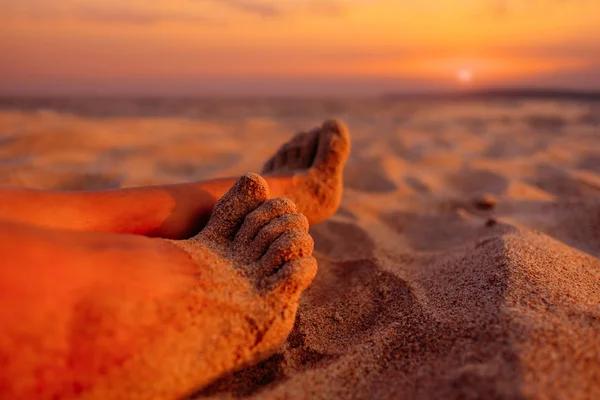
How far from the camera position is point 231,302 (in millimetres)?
920

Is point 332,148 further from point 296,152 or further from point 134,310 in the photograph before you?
point 134,310

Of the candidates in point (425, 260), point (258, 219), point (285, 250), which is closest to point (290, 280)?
point (285, 250)

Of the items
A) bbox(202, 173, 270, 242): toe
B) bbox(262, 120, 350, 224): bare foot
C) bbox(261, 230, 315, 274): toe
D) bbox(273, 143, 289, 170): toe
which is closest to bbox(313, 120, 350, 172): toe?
bbox(262, 120, 350, 224): bare foot

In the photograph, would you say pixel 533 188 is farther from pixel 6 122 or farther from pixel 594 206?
pixel 6 122

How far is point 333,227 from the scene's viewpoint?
1.86 meters

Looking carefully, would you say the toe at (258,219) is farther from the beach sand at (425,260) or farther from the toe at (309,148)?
the toe at (309,148)

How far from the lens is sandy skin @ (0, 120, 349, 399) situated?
29.2 inches

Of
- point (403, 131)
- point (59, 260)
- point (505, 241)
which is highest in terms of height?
point (59, 260)

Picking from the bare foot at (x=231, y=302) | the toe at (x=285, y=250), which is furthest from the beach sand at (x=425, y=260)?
the toe at (x=285, y=250)

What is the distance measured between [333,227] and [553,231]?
88 cm

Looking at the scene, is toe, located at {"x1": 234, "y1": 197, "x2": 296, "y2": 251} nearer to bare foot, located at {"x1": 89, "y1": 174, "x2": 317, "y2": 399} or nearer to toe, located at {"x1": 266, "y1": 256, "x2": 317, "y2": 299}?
bare foot, located at {"x1": 89, "y1": 174, "x2": 317, "y2": 399}

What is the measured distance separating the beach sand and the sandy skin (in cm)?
9

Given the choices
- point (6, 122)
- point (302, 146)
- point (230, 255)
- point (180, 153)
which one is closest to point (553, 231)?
point (302, 146)

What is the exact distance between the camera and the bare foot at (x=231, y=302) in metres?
0.82
